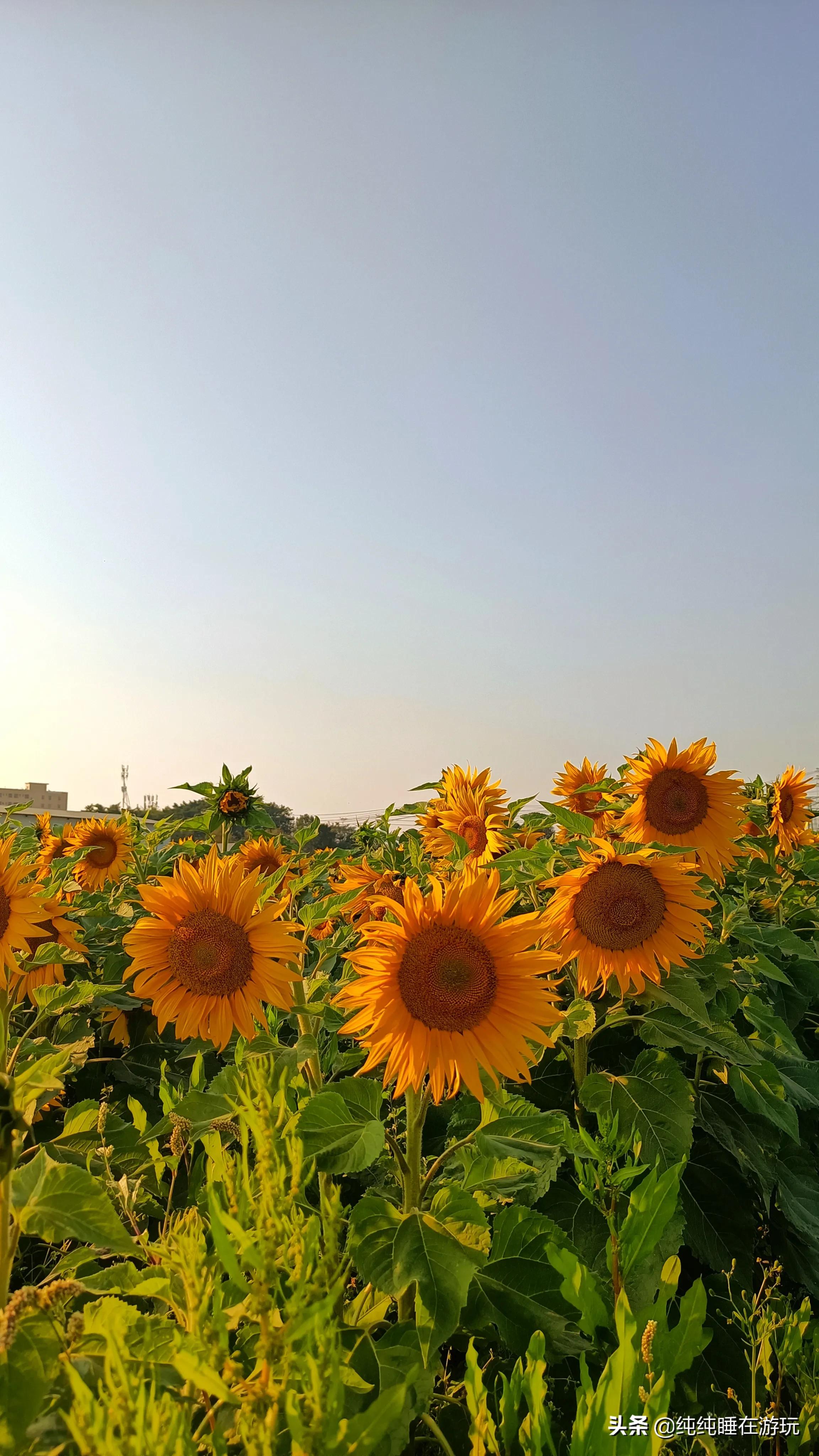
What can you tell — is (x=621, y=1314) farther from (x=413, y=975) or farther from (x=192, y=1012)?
(x=192, y=1012)

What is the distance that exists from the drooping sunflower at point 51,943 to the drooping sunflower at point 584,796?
1.82 meters

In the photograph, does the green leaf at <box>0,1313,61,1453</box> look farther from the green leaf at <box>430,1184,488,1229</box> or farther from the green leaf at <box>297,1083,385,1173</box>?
the green leaf at <box>430,1184,488,1229</box>

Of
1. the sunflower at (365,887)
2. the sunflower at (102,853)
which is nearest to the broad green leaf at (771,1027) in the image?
the sunflower at (365,887)

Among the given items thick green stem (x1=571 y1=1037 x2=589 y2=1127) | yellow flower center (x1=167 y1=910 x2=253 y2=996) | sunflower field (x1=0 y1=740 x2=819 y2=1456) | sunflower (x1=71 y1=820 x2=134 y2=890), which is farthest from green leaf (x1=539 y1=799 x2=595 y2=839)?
sunflower (x1=71 y1=820 x2=134 y2=890)

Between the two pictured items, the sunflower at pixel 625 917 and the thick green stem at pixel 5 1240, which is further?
the sunflower at pixel 625 917

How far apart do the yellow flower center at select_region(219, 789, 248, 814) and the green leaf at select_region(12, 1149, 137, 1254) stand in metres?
4.08

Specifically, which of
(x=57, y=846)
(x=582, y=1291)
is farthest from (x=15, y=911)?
(x=57, y=846)

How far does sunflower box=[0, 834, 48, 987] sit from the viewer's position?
2.69 metres

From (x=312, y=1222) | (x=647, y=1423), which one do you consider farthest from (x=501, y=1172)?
(x=312, y=1222)

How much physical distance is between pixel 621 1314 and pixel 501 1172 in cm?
71

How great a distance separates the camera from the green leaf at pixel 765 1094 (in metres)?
2.45

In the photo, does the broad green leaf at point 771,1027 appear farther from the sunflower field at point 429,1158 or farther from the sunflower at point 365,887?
the sunflower at point 365,887

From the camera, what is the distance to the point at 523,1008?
187 cm

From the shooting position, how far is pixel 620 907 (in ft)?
7.93
